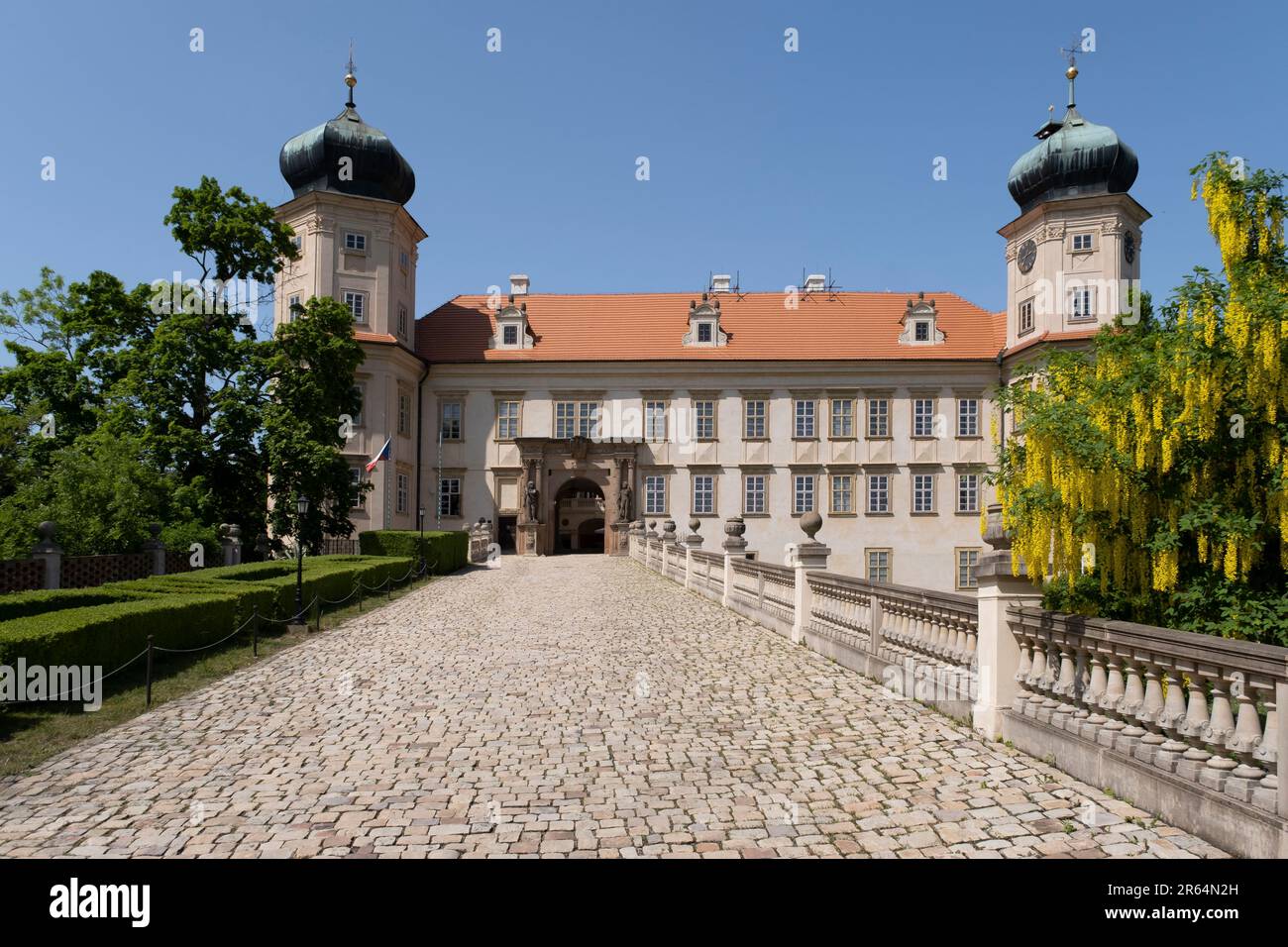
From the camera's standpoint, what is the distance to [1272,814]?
14.0 ft

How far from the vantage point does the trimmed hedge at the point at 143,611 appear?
29.3 ft

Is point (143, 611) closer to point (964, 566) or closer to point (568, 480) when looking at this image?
point (568, 480)

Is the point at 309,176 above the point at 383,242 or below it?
above

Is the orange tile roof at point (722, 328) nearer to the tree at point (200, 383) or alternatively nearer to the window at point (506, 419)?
the window at point (506, 419)

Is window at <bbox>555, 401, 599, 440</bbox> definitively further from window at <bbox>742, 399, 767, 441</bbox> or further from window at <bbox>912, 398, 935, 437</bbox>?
window at <bbox>912, 398, 935, 437</bbox>

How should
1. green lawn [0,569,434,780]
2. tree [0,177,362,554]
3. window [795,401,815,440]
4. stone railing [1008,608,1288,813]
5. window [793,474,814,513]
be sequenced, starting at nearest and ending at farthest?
stone railing [1008,608,1288,813] < green lawn [0,569,434,780] < tree [0,177,362,554] < window [793,474,814,513] < window [795,401,815,440]

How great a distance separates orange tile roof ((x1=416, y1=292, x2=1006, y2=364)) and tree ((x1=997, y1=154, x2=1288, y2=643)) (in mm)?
31680

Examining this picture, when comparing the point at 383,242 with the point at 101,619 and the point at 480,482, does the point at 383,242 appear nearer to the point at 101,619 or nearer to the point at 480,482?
the point at 480,482

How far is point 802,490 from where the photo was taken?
38.5 m

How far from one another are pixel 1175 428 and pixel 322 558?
2000cm

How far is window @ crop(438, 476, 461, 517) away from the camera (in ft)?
126

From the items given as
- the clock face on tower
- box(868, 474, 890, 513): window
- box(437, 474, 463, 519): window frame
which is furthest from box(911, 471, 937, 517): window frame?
box(437, 474, 463, 519): window frame
